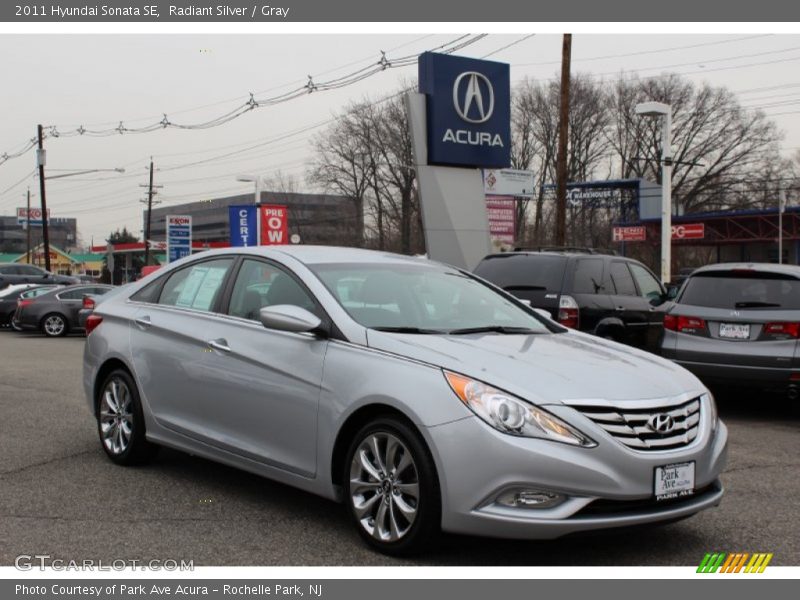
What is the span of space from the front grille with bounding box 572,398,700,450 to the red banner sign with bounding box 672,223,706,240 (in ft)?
177

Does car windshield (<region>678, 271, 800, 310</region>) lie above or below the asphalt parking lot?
above

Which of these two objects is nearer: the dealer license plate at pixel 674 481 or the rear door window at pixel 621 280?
the dealer license plate at pixel 674 481

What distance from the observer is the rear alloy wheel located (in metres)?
23.8

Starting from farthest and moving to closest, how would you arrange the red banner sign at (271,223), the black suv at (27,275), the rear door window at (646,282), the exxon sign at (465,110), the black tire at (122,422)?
the black suv at (27,275) < the red banner sign at (271,223) < the exxon sign at (465,110) < the rear door window at (646,282) < the black tire at (122,422)

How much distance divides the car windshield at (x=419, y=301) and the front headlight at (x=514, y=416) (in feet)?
2.90

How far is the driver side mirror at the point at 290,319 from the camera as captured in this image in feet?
16.5

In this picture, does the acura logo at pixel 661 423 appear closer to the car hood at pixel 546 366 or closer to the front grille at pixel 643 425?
the front grille at pixel 643 425

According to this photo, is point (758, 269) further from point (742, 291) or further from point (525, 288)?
point (525, 288)

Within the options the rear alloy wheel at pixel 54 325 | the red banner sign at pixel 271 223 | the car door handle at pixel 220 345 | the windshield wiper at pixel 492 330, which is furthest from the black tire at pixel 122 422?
the red banner sign at pixel 271 223

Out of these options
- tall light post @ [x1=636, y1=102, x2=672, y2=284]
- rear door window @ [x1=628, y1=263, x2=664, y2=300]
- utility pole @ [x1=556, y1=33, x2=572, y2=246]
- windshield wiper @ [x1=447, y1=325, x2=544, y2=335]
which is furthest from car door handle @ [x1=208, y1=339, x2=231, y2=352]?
tall light post @ [x1=636, y1=102, x2=672, y2=284]

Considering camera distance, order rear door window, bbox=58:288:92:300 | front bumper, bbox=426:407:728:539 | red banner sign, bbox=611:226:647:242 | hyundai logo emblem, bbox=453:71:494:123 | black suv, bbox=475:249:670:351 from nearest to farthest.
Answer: front bumper, bbox=426:407:728:539 < black suv, bbox=475:249:670:351 < hyundai logo emblem, bbox=453:71:494:123 < rear door window, bbox=58:288:92:300 < red banner sign, bbox=611:226:647:242

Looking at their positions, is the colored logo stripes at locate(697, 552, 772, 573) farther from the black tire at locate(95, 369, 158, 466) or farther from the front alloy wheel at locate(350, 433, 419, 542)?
the black tire at locate(95, 369, 158, 466)

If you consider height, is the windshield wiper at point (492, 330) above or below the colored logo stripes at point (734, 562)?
above

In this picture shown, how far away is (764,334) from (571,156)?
63.8 meters
